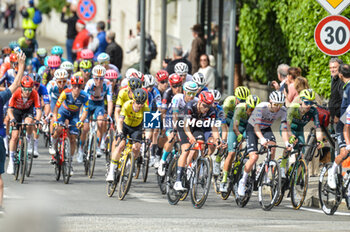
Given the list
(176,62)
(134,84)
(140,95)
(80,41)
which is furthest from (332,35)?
(80,41)

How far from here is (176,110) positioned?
34.9 feet

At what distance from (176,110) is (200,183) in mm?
1459

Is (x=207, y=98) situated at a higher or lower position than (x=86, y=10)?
lower

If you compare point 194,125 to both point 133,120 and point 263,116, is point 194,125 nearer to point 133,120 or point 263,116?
point 263,116

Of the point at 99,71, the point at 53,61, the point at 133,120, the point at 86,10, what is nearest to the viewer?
the point at 133,120

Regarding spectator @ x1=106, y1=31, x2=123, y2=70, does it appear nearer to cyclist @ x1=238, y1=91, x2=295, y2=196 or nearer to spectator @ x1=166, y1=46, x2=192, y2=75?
spectator @ x1=166, y1=46, x2=192, y2=75

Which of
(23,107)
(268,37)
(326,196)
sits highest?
(268,37)

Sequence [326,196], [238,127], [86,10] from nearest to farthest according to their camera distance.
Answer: [326,196] < [238,127] < [86,10]

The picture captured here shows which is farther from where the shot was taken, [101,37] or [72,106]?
[101,37]

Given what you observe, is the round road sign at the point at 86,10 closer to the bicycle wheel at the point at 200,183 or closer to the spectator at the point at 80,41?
the spectator at the point at 80,41

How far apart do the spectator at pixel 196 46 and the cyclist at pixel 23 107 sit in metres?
6.90

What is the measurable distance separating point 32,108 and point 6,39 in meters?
34.6

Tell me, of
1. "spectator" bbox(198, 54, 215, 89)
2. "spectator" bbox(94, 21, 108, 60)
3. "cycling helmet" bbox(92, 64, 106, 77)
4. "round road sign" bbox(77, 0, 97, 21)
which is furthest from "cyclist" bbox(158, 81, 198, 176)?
"round road sign" bbox(77, 0, 97, 21)

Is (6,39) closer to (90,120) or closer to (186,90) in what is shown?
(90,120)
